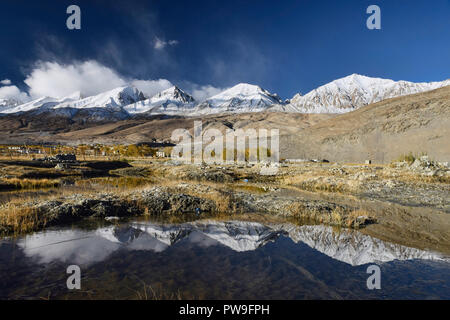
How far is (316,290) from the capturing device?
6.33m

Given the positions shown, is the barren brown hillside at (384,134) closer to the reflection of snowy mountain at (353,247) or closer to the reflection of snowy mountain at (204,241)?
the reflection of snowy mountain at (353,247)

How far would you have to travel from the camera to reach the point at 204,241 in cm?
959

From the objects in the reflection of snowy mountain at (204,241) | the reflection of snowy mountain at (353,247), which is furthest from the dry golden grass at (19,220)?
the reflection of snowy mountain at (353,247)

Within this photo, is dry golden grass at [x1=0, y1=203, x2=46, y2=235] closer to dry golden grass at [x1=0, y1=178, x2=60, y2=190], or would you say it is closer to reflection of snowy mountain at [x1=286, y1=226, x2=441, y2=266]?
reflection of snowy mountain at [x1=286, y1=226, x2=441, y2=266]

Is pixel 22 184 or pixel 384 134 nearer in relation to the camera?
pixel 22 184

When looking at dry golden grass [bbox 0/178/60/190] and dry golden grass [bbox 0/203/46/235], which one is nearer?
dry golden grass [bbox 0/203/46/235]

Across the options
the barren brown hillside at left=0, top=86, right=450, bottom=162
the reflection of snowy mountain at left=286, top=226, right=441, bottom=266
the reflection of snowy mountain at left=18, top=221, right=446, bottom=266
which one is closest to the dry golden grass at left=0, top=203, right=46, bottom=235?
the reflection of snowy mountain at left=18, top=221, right=446, bottom=266

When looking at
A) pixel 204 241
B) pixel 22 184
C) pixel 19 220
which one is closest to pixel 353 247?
pixel 204 241

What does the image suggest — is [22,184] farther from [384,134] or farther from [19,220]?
[384,134]

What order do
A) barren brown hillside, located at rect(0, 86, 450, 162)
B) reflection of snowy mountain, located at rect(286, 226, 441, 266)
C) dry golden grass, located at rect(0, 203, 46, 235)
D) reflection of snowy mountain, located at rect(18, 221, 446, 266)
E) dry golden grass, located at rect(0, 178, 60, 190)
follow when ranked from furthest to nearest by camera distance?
barren brown hillside, located at rect(0, 86, 450, 162)
dry golden grass, located at rect(0, 178, 60, 190)
dry golden grass, located at rect(0, 203, 46, 235)
reflection of snowy mountain, located at rect(286, 226, 441, 266)
reflection of snowy mountain, located at rect(18, 221, 446, 266)

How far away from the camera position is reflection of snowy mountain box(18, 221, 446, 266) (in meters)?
8.30

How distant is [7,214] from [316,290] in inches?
495
